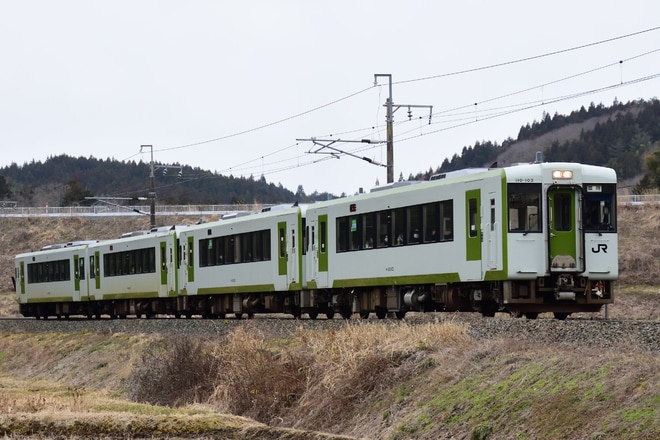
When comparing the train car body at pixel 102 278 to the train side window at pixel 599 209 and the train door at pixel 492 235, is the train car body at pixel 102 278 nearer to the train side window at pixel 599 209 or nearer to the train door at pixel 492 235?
the train door at pixel 492 235

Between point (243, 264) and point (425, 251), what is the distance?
1128cm

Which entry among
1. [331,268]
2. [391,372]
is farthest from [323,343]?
[331,268]

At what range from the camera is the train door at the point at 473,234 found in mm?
23672

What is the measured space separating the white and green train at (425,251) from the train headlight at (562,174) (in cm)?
3

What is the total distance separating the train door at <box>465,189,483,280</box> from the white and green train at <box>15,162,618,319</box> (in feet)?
0.08

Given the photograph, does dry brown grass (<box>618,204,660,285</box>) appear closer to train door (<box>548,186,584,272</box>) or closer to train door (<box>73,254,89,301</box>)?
train door (<box>73,254,89,301</box>)

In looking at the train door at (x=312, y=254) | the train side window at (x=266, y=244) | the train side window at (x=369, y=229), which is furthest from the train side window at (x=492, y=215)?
the train side window at (x=266, y=244)

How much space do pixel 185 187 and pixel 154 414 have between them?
174960mm

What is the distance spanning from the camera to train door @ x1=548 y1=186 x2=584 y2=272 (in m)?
23.1

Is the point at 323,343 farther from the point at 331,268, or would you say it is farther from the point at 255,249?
the point at 255,249

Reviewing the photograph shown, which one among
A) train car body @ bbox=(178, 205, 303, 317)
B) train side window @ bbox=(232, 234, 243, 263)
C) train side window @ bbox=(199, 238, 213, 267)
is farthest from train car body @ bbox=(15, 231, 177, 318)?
train side window @ bbox=(232, 234, 243, 263)

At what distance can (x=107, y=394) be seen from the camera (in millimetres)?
26125

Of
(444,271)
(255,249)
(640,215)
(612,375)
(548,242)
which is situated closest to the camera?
(612,375)

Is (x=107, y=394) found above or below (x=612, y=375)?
below
